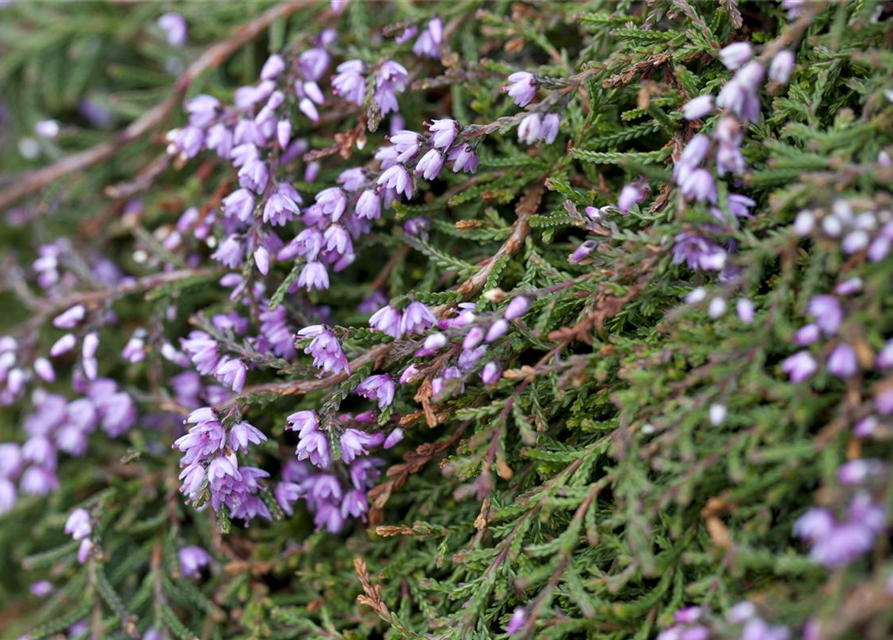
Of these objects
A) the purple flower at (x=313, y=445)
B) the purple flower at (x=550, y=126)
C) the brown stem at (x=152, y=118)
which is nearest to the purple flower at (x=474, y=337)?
the purple flower at (x=313, y=445)

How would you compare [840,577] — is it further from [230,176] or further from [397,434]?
[230,176]

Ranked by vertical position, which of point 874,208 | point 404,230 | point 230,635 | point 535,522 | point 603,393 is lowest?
point 230,635

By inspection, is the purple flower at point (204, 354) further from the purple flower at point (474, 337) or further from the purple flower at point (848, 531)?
the purple flower at point (848, 531)

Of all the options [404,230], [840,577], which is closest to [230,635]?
[404,230]

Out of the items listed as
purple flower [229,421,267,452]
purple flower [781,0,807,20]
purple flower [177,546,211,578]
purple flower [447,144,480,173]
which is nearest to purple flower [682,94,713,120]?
purple flower [781,0,807,20]

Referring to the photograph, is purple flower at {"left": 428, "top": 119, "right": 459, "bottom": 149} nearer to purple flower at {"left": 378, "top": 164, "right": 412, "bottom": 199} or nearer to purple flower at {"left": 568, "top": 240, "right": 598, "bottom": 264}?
purple flower at {"left": 378, "top": 164, "right": 412, "bottom": 199}

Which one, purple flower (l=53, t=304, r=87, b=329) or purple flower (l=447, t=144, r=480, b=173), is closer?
purple flower (l=447, t=144, r=480, b=173)

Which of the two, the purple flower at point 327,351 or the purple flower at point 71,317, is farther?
the purple flower at point 71,317
